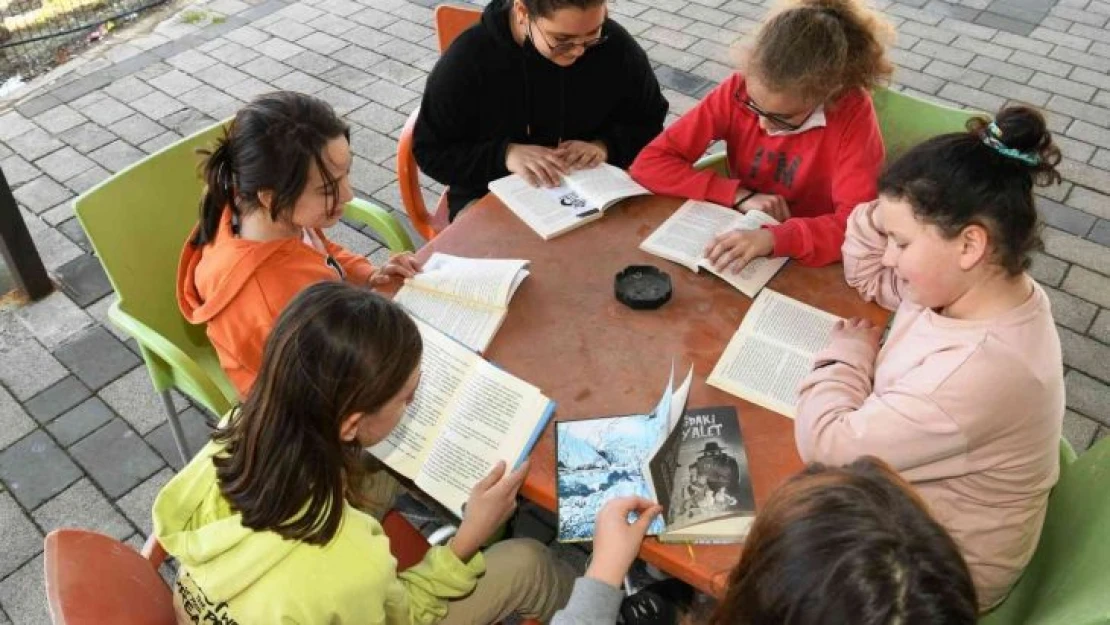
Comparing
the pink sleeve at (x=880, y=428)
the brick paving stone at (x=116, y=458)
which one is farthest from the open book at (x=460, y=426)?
the brick paving stone at (x=116, y=458)

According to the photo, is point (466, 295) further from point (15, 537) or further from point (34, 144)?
point (34, 144)

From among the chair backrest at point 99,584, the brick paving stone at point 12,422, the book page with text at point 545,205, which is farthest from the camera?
the brick paving stone at point 12,422

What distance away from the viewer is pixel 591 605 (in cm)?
135

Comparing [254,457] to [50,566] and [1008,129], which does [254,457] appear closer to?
[50,566]

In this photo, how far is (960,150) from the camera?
1.41m

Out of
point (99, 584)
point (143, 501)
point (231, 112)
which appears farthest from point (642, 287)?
point (231, 112)

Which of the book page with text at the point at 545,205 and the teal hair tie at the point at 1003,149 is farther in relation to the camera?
the book page with text at the point at 545,205

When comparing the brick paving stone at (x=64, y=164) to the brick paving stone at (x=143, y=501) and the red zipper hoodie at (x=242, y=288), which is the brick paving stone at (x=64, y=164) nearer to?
the brick paving stone at (x=143, y=501)

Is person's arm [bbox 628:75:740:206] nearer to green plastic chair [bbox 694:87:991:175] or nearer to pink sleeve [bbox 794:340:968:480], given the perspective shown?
green plastic chair [bbox 694:87:991:175]

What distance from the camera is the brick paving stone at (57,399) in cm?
278

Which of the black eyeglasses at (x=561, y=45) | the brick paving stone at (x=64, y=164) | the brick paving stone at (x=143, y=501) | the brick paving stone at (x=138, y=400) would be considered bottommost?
the brick paving stone at (x=143, y=501)

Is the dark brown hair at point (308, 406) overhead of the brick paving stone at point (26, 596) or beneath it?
overhead

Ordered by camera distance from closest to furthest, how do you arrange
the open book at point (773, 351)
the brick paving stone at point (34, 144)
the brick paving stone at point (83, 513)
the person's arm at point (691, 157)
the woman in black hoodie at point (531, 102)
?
the open book at point (773, 351) → the person's arm at point (691, 157) → the woman in black hoodie at point (531, 102) → the brick paving stone at point (83, 513) → the brick paving stone at point (34, 144)

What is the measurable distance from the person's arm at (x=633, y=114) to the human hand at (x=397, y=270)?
92 centimetres
